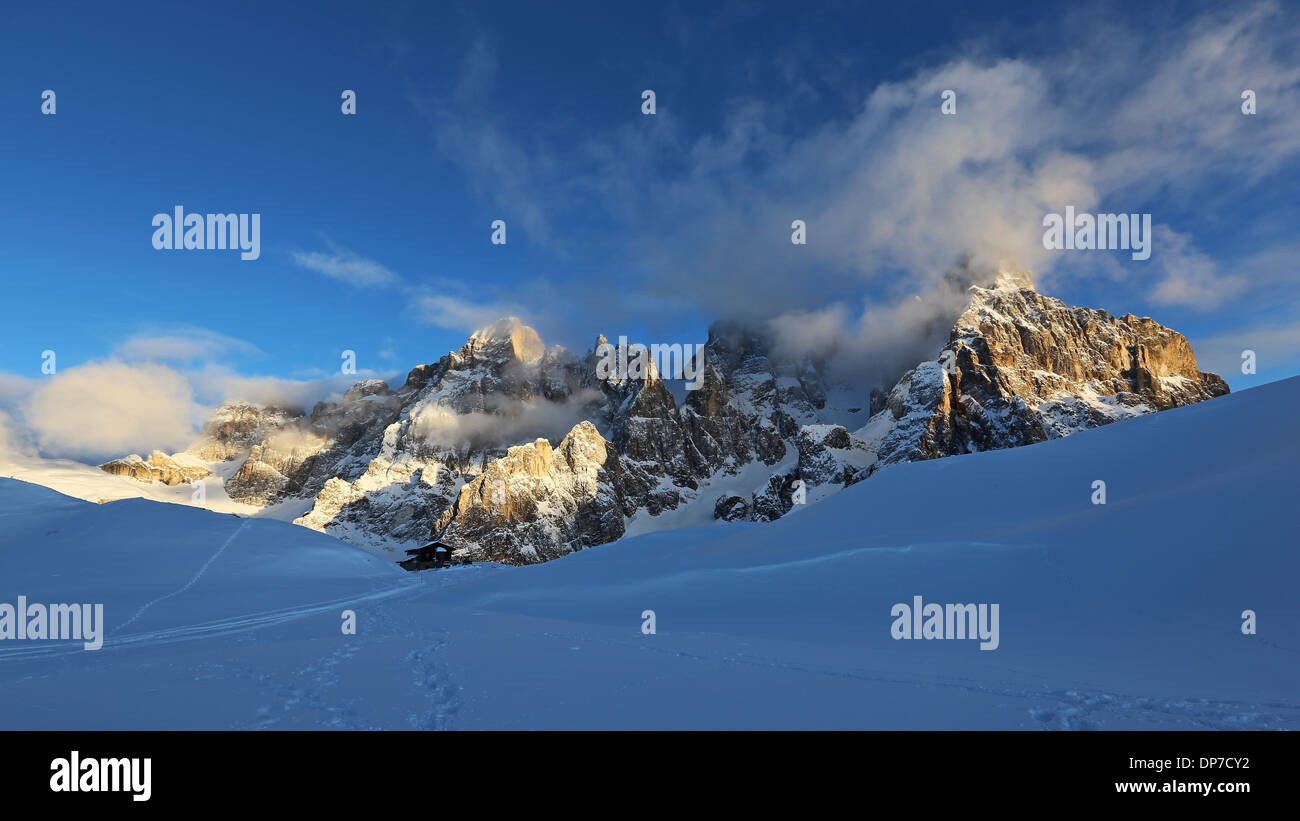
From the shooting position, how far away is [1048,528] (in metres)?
14.0

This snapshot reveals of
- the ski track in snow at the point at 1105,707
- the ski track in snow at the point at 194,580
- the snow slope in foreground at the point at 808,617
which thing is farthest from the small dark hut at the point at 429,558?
the ski track in snow at the point at 1105,707

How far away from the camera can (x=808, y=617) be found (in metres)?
12.5

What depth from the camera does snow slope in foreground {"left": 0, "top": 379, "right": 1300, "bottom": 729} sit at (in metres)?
6.43

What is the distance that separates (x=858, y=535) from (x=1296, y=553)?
9616 mm

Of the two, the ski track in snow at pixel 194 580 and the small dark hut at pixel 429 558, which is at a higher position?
the ski track in snow at pixel 194 580

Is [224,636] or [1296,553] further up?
[1296,553]

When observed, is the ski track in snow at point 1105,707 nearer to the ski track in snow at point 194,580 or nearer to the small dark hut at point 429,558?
the ski track in snow at point 194,580

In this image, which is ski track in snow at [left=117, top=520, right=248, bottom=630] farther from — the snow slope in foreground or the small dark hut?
the small dark hut

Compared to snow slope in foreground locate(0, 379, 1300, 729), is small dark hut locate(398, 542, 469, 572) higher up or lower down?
lower down

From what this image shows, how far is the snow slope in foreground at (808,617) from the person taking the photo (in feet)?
21.1

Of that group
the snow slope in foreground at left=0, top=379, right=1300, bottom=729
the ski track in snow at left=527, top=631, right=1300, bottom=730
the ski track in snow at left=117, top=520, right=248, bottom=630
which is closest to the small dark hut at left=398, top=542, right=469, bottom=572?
the ski track in snow at left=117, top=520, right=248, bottom=630

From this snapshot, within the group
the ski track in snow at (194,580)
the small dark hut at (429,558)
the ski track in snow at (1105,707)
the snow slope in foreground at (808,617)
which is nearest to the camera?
the ski track in snow at (1105,707)
